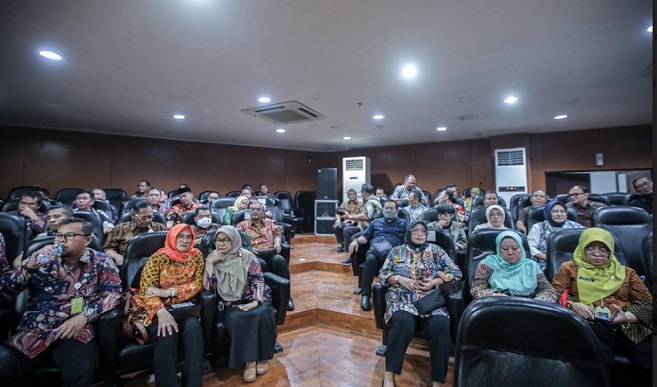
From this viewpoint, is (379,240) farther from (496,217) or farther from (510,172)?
(510,172)

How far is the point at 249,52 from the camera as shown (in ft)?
8.93

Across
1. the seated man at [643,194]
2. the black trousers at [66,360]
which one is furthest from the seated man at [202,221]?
the seated man at [643,194]

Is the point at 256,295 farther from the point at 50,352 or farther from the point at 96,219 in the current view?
the point at 96,219

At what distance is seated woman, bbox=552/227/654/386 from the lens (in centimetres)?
172

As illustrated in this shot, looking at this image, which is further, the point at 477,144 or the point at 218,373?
the point at 477,144

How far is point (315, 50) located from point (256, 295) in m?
2.16

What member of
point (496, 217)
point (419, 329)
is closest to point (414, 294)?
point (419, 329)

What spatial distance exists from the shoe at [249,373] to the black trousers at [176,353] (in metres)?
0.35

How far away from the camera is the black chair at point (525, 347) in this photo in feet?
3.22

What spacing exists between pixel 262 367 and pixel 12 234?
2149 millimetres

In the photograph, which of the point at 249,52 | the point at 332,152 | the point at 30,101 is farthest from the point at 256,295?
the point at 332,152

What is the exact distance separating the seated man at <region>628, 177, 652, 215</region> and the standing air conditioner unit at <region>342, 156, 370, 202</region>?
16.4 ft

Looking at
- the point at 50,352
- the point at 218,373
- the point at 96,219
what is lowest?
the point at 218,373

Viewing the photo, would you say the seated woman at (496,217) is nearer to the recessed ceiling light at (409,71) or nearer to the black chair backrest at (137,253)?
the recessed ceiling light at (409,71)
